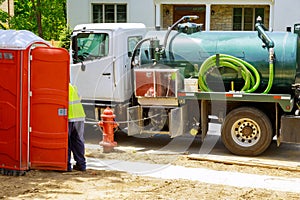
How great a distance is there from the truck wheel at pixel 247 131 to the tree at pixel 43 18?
14065 mm

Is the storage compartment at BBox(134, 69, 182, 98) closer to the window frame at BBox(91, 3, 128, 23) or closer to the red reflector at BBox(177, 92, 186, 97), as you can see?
the red reflector at BBox(177, 92, 186, 97)

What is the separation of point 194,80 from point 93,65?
7.60ft

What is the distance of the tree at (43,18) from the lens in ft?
82.8

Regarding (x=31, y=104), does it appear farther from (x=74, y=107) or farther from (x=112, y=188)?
(x=112, y=188)

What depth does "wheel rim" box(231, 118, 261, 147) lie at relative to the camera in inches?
452

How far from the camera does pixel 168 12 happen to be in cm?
2419

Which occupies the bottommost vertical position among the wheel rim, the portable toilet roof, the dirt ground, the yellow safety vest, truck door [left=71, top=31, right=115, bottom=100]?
the dirt ground

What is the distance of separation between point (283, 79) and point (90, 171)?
4271 millimetres

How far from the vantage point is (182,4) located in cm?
2336

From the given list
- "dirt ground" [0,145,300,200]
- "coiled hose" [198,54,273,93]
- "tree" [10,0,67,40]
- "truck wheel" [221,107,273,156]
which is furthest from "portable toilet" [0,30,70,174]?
"tree" [10,0,67,40]

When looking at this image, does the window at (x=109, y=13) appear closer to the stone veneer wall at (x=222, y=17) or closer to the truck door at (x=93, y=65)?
the stone veneer wall at (x=222, y=17)

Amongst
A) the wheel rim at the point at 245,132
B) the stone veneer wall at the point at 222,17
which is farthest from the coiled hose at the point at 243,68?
the stone veneer wall at the point at 222,17

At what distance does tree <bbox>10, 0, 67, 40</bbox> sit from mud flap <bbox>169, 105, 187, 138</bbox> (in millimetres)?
13141

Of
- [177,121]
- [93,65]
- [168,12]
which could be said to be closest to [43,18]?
[168,12]
